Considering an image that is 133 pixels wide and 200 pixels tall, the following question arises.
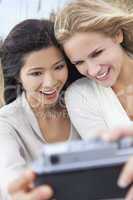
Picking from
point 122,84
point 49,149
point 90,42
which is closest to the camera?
point 49,149

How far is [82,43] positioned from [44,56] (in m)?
0.10

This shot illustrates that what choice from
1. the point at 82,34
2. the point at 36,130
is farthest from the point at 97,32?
the point at 36,130

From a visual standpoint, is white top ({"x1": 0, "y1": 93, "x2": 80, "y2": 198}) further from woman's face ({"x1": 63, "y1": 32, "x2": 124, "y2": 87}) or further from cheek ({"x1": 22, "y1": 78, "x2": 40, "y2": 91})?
woman's face ({"x1": 63, "y1": 32, "x2": 124, "y2": 87})

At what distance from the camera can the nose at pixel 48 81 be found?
1.02m

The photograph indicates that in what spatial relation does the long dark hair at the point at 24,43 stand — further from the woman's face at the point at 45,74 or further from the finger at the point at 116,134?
the finger at the point at 116,134

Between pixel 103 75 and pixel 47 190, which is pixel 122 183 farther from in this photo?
pixel 103 75

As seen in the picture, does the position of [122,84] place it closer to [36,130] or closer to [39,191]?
[36,130]

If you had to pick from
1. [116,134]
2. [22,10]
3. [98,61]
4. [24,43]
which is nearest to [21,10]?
[22,10]

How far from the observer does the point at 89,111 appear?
3.58ft

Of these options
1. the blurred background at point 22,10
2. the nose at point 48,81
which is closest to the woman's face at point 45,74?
the nose at point 48,81

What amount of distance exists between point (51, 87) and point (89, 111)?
0.13 metres

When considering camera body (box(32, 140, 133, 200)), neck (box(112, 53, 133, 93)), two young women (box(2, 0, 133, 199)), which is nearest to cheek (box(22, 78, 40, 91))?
two young women (box(2, 0, 133, 199))

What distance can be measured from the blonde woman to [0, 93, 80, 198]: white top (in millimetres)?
74

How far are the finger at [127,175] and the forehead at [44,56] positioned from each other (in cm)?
56
